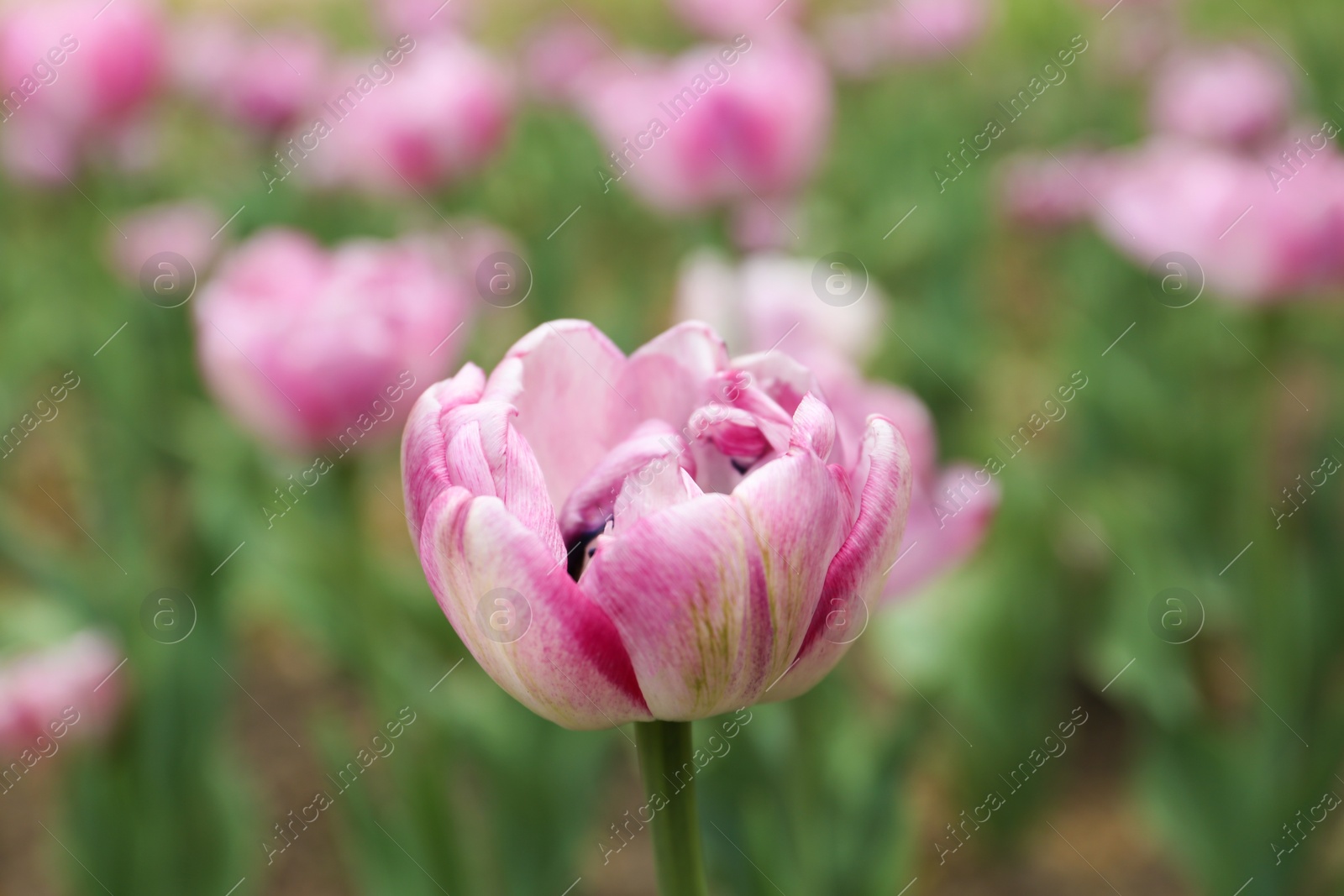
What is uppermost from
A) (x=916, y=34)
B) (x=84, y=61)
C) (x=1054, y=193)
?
(x=84, y=61)

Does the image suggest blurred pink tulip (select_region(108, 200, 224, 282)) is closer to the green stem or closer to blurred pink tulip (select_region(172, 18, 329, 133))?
blurred pink tulip (select_region(172, 18, 329, 133))

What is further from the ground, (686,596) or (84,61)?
(84,61)

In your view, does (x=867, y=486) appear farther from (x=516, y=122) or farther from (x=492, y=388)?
(x=516, y=122)

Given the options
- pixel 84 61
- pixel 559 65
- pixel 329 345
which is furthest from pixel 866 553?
pixel 559 65

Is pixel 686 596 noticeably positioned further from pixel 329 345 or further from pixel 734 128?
pixel 734 128

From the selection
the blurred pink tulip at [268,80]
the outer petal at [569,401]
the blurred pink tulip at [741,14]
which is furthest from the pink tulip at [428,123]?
the outer petal at [569,401]
